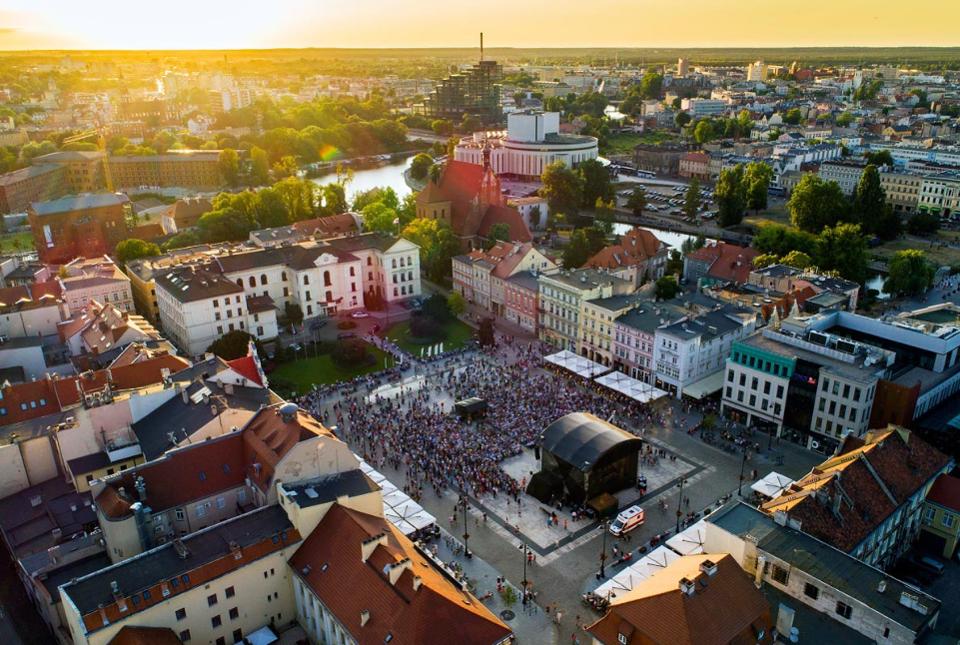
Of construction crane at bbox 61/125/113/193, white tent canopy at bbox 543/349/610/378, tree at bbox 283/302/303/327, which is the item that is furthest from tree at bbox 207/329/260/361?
construction crane at bbox 61/125/113/193

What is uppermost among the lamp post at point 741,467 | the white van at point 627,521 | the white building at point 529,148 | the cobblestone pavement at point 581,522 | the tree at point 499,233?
the white building at point 529,148

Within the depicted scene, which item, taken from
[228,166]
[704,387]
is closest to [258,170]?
[228,166]

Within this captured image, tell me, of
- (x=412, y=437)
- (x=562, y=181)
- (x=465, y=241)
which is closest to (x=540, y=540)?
(x=412, y=437)

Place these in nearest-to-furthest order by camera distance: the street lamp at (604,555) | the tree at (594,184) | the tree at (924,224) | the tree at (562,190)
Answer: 1. the street lamp at (604,555)
2. the tree at (924,224)
3. the tree at (562,190)
4. the tree at (594,184)

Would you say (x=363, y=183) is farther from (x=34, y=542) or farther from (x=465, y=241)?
(x=34, y=542)

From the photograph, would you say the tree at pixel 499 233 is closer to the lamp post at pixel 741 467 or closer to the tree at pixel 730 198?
the tree at pixel 730 198

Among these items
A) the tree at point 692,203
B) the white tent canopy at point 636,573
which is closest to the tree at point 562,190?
the tree at point 692,203
